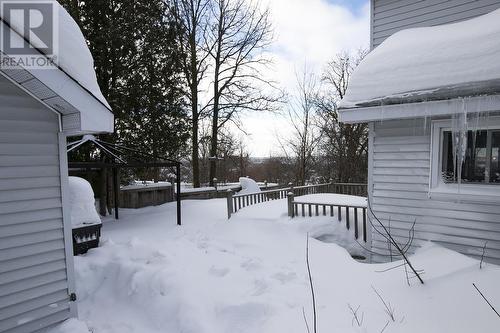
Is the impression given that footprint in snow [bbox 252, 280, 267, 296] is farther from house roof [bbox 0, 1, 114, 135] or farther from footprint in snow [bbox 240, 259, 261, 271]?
house roof [bbox 0, 1, 114, 135]

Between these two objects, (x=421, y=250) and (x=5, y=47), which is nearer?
(x=5, y=47)

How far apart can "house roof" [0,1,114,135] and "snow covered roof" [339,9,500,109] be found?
12.9ft

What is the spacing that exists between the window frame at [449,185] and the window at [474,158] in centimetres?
8

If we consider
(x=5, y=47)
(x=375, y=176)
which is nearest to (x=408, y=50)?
(x=375, y=176)

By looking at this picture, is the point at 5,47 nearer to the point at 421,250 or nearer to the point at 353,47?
the point at 421,250

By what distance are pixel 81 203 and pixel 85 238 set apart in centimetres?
73

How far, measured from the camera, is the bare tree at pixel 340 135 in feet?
61.4

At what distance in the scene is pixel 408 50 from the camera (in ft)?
17.3

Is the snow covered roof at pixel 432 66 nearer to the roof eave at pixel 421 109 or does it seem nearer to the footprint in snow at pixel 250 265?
the roof eave at pixel 421 109

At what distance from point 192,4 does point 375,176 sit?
556 inches

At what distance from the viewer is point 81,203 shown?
630cm

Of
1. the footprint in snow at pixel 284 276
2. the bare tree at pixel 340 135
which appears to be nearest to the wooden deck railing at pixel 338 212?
the footprint in snow at pixel 284 276

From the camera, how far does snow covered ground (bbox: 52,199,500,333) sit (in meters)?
3.52

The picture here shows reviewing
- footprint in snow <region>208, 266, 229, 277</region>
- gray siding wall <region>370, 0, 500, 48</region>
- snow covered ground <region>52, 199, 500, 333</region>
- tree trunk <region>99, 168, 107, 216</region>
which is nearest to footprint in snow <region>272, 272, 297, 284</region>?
snow covered ground <region>52, 199, 500, 333</region>
